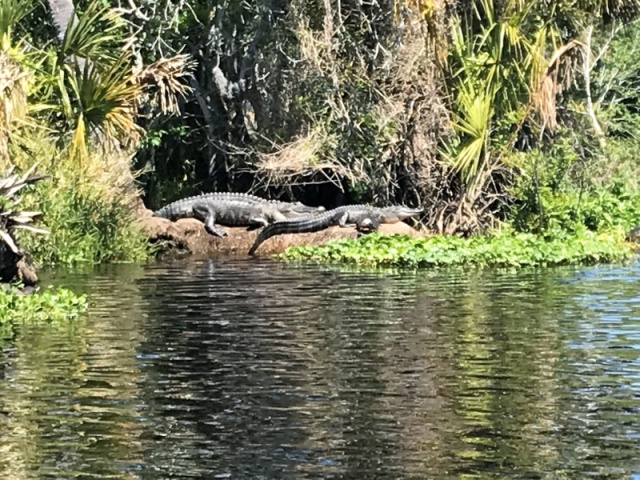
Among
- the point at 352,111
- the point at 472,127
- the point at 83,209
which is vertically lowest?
the point at 83,209

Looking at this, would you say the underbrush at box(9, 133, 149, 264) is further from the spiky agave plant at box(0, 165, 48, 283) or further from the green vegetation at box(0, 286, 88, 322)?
the green vegetation at box(0, 286, 88, 322)

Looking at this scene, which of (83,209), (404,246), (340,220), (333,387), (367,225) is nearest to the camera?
(333,387)

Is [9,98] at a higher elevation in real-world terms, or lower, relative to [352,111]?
lower

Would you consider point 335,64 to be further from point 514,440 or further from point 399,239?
point 514,440

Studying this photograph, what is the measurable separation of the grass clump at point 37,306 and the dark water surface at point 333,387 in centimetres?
26

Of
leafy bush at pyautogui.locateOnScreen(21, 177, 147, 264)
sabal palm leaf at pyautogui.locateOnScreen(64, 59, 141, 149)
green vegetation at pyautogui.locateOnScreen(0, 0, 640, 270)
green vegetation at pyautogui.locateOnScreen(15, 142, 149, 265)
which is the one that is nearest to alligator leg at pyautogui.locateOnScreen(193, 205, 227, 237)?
green vegetation at pyautogui.locateOnScreen(0, 0, 640, 270)

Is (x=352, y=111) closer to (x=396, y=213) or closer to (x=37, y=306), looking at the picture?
(x=396, y=213)

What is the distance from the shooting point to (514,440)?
25.0ft

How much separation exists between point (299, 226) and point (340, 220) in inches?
28.9

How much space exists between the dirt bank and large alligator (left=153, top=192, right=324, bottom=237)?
0.16 meters

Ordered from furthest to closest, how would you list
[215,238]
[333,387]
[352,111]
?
[215,238], [352,111], [333,387]

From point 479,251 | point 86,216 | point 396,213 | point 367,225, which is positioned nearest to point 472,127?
point 396,213

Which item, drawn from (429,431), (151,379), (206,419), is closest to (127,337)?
(151,379)

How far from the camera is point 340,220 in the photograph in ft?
74.5
